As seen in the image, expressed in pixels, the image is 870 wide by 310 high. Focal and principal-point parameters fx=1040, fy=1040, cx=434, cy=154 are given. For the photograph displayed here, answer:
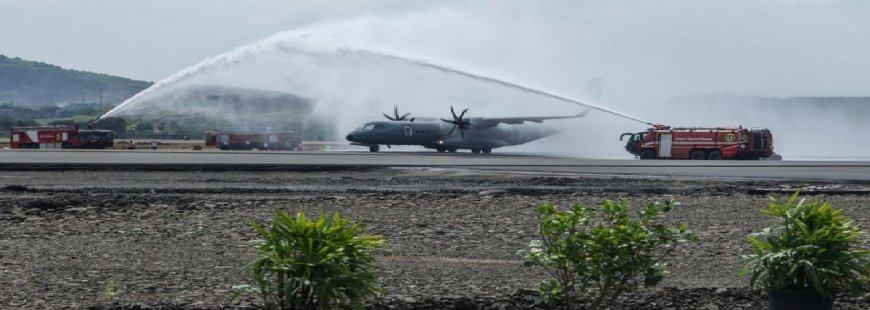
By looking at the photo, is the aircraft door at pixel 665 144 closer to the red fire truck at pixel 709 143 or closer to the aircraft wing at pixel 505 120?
the red fire truck at pixel 709 143

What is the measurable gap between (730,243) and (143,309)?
8.32 meters

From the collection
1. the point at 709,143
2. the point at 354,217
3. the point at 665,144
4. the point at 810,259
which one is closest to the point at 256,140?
the point at 665,144

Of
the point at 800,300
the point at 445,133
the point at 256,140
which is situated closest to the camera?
the point at 800,300

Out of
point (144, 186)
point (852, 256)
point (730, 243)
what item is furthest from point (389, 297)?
point (144, 186)

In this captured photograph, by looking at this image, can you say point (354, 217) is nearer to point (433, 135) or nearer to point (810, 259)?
point (810, 259)

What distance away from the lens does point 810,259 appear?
6.99m

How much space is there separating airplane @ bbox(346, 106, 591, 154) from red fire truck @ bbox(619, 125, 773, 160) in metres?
9.12

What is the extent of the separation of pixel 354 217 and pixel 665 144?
142 feet

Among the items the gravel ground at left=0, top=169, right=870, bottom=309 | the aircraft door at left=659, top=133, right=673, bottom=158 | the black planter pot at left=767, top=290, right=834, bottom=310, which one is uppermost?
the aircraft door at left=659, top=133, right=673, bottom=158

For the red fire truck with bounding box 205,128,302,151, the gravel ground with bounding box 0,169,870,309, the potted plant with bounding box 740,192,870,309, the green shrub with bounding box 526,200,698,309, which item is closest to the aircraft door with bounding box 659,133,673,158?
the gravel ground with bounding box 0,169,870,309

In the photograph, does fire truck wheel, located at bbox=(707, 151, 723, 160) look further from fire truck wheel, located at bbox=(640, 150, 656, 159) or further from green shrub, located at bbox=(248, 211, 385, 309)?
green shrub, located at bbox=(248, 211, 385, 309)

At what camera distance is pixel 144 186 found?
25.1 meters

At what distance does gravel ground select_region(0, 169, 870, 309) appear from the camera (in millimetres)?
9312

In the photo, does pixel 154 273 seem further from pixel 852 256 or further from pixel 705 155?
pixel 705 155
